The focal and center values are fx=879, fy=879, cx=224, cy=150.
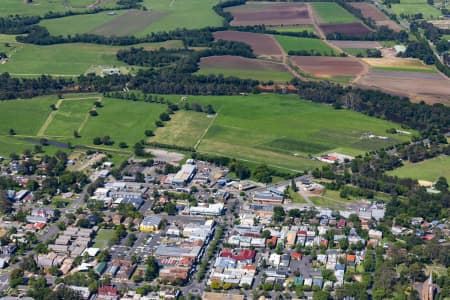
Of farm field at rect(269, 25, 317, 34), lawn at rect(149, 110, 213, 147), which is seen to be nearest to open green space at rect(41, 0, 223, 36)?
farm field at rect(269, 25, 317, 34)

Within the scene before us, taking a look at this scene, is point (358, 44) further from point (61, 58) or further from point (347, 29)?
point (61, 58)

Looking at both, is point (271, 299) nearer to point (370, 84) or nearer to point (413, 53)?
point (370, 84)

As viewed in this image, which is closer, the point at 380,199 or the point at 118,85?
the point at 380,199

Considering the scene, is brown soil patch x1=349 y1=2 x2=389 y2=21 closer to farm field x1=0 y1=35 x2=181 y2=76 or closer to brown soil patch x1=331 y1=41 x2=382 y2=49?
brown soil patch x1=331 y1=41 x2=382 y2=49

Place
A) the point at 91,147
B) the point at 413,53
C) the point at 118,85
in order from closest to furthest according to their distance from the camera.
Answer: the point at 91,147 < the point at 118,85 < the point at 413,53

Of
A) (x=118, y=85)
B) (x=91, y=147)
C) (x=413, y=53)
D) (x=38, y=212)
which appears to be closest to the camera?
(x=38, y=212)

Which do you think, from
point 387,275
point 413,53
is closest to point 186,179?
point 387,275

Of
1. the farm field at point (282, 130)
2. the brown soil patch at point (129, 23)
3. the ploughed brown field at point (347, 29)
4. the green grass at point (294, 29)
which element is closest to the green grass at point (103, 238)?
the farm field at point (282, 130)
